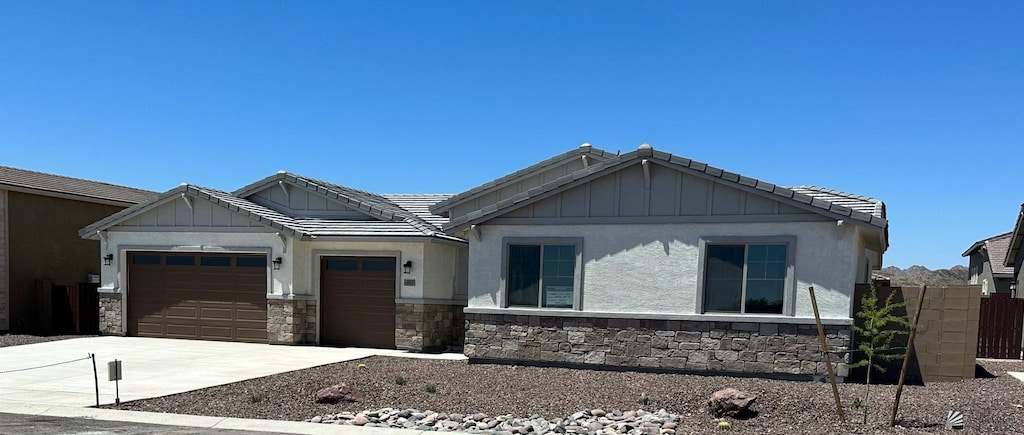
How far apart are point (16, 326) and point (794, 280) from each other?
1984 centimetres

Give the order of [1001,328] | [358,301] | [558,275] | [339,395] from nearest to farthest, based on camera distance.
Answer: [339,395]
[558,275]
[1001,328]
[358,301]

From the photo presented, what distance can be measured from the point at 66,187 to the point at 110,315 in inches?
215

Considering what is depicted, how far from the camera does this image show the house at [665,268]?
10.8m

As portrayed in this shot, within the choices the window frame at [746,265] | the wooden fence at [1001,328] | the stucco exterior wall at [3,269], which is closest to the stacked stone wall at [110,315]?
the stucco exterior wall at [3,269]

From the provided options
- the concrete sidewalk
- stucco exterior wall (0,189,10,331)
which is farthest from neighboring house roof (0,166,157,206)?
the concrete sidewalk

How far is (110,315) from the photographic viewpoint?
17016mm

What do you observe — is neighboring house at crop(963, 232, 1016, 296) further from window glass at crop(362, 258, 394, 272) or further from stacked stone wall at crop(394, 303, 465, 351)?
window glass at crop(362, 258, 394, 272)

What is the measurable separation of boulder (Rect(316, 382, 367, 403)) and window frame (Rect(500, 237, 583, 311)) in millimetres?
4048

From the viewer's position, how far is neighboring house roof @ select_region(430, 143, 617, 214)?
52.3ft

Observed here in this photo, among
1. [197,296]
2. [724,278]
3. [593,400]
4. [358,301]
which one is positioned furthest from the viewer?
[197,296]

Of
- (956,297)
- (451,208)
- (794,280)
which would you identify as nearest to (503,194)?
(451,208)

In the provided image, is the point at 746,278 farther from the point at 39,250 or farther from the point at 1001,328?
the point at 39,250

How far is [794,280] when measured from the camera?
35.7ft

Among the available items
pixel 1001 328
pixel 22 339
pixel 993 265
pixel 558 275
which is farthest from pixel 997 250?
pixel 22 339
